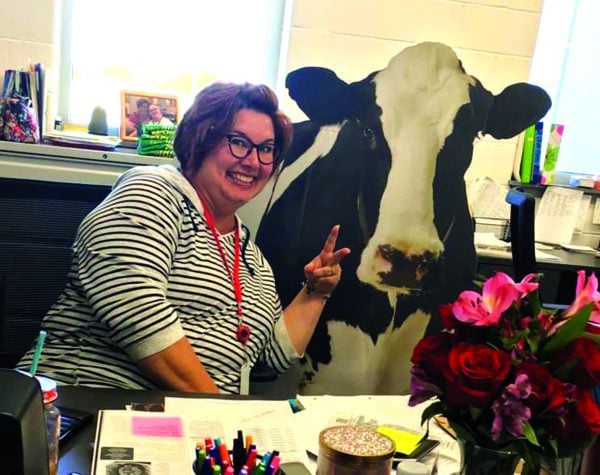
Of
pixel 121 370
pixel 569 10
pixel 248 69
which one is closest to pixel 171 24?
pixel 248 69

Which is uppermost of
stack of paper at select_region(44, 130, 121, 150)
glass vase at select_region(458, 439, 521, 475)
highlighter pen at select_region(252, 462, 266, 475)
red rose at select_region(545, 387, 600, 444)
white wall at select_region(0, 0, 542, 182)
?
white wall at select_region(0, 0, 542, 182)

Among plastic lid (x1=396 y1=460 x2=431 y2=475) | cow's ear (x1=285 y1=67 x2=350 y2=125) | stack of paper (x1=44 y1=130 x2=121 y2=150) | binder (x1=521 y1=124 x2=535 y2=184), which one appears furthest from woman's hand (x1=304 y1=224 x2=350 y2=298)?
plastic lid (x1=396 y1=460 x2=431 y2=475)

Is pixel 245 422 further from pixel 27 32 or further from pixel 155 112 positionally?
pixel 27 32

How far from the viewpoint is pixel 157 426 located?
1099mm

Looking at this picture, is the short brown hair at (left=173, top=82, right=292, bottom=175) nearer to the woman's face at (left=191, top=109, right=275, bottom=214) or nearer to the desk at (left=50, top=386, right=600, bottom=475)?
the woman's face at (left=191, top=109, right=275, bottom=214)

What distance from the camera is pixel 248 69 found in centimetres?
255

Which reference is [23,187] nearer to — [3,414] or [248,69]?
[248,69]

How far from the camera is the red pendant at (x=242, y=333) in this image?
1623 millimetres

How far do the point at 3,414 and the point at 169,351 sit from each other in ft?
3.01

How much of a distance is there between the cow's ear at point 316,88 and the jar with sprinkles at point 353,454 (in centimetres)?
140

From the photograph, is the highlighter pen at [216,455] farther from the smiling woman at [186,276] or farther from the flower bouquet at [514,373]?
the smiling woman at [186,276]

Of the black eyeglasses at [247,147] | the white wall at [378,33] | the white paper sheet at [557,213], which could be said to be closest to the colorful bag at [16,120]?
the white wall at [378,33]

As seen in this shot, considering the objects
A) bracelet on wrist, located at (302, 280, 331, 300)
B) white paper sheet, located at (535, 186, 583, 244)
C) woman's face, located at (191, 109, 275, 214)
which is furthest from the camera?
white paper sheet, located at (535, 186, 583, 244)

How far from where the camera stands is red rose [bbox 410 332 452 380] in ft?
2.73
